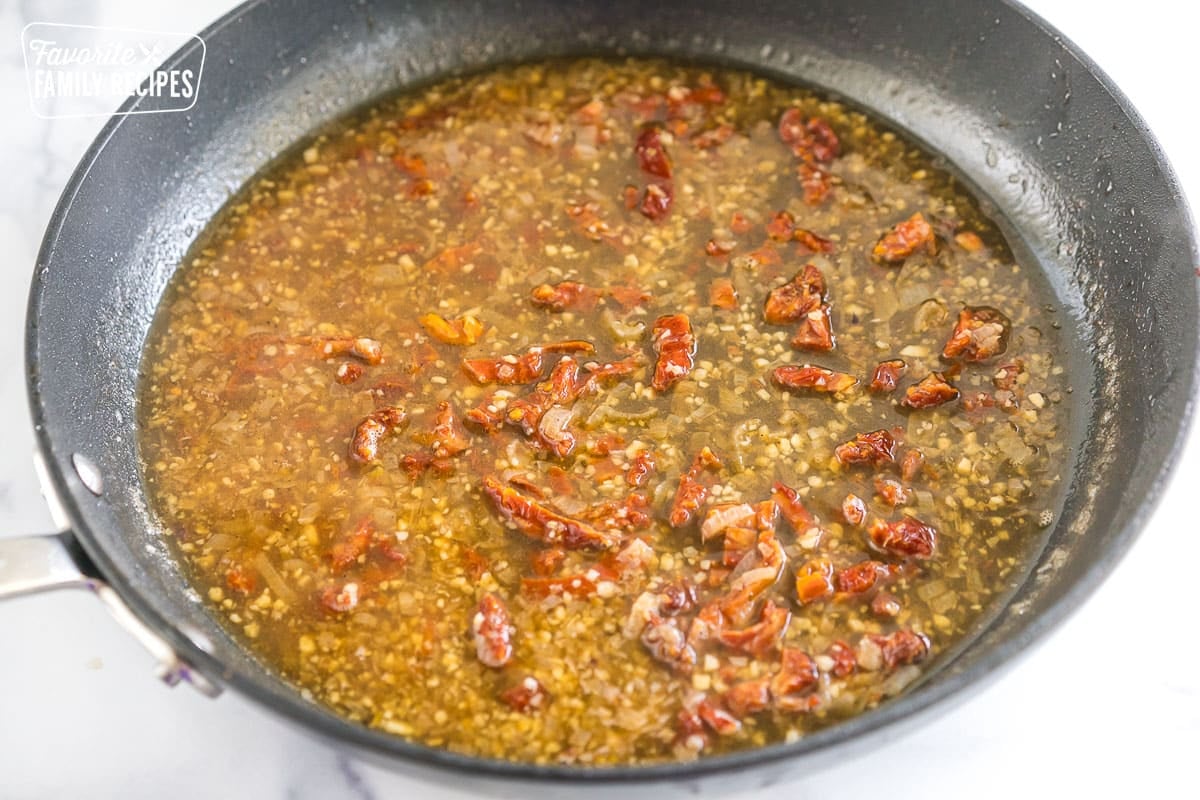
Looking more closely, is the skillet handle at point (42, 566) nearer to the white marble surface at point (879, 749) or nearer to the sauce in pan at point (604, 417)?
the sauce in pan at point (604, 417)

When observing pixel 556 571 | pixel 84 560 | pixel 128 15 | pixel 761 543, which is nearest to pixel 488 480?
pixel 556 571

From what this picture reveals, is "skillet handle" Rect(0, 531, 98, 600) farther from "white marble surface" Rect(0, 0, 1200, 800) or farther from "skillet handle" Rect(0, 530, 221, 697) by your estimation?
"white marble surface" Rect(0, 0, 1200, 800)

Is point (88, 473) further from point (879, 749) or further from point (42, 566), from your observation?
point (879, 749)

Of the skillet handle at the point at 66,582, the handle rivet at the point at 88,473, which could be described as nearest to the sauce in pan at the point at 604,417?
the handle rivet at the point at 88,473

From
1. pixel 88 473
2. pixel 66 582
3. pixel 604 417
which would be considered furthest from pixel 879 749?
pixel 88 473

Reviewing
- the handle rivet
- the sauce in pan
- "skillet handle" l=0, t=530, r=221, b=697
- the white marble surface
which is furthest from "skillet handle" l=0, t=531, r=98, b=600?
the white marble surface

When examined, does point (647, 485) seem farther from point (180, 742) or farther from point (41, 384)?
point (41, 384)
